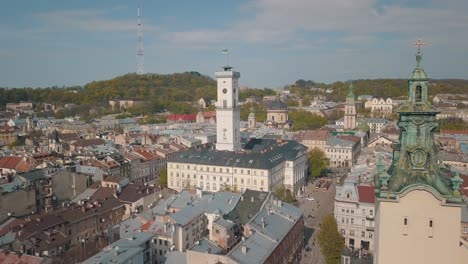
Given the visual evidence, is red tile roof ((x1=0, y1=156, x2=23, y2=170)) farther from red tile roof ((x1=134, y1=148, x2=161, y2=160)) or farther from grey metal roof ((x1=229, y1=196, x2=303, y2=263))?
grey metal roof ((x1=229, y1=196, x2=303, y2=263))

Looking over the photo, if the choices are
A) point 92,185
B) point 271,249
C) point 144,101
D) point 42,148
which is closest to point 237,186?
point 92,185

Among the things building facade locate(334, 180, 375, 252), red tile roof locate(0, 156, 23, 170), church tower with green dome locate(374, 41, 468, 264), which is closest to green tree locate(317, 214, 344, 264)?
building facade locate(334, 180, 375, 252)

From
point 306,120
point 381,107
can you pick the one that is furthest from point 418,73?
point 381,107

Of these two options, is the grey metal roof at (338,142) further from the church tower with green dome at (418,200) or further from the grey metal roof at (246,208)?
the church tower with green dome at (418,200)

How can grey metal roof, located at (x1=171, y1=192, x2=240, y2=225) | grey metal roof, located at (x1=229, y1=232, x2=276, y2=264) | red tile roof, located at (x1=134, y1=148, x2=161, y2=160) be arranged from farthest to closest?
red tile roof, located at (x1=134, y1=148, x2=161, y2=160)
grey metal roof, located at (x1=171, y1=192, x2=240, y2=225)
grey metal roof, located at (x1=229, y1=232, x2=276, y2=264)

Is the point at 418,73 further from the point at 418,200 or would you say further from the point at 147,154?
the point at 147,154

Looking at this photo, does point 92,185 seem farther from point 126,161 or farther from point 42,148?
point 42,148
